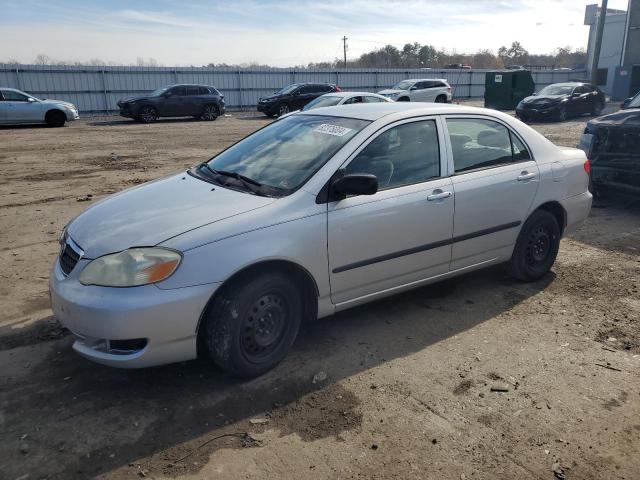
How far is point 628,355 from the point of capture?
383 cm

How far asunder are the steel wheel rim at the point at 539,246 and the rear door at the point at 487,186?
11.2 inches

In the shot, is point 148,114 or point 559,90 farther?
point 148,114

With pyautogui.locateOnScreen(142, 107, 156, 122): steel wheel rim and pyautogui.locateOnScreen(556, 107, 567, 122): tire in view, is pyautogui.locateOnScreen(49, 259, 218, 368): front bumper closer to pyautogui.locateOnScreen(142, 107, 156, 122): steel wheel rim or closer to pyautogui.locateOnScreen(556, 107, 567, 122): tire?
pyautogui.locateOnScreen(142, 107, 156, 122): steel wheel rim

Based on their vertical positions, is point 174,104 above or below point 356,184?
below

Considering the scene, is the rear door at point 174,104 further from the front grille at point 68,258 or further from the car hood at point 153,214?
the front grille at point 68,258

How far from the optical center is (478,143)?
15.1ft

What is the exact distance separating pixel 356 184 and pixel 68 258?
191 cm

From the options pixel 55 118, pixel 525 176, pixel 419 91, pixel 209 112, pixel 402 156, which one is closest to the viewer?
pixel 402 156

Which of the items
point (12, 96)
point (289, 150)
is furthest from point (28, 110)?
point (289, 150)

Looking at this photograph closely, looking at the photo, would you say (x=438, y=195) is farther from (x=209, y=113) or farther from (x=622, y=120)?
(x=209, y=113)

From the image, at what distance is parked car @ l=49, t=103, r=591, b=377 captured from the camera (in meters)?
3.11

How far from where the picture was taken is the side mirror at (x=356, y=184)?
3.52 metres

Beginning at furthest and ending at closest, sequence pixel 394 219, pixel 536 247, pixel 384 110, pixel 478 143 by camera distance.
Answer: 1. pixel 536 247
2. pixel 478 143
3. pixel 384 110
4. pixel 394 219

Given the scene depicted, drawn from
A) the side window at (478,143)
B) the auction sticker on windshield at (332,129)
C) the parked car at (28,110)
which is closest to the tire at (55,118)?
the parked car at (28,110)
